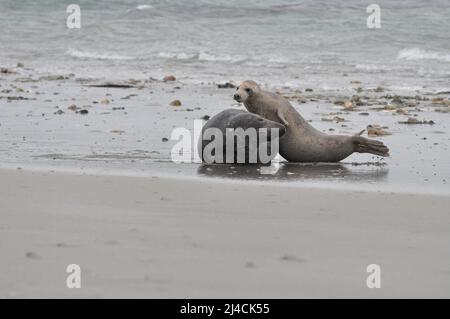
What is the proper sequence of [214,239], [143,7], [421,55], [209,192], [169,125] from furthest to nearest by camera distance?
[143,7]
[421,55]
[169,125]
[209,192]
[214,239]

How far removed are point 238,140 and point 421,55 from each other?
1437 centimetres

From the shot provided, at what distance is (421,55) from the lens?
2180 centimetres

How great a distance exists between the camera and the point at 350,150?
863 centimetres

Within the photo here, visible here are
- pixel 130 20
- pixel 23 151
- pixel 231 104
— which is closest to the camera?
pixel 23 151

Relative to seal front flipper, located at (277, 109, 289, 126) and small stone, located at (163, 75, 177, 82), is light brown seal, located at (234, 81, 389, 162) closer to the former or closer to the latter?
seal front flipper, located at (277, 109, 289, 126)

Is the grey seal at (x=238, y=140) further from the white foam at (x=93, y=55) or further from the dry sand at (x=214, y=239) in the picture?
the white foam at (x=93, y=55)

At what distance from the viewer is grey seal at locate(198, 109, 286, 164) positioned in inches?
325

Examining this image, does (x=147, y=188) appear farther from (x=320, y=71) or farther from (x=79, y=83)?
(x=320, y=71)

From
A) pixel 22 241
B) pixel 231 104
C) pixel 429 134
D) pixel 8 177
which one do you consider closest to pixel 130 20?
pixel 231 104

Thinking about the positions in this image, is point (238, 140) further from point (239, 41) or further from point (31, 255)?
point (239, 41)

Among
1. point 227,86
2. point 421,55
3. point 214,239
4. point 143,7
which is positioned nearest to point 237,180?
point 214,239

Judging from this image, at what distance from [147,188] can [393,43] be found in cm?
1789

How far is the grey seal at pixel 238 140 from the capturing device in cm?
825

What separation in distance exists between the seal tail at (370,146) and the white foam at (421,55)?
1347cm
